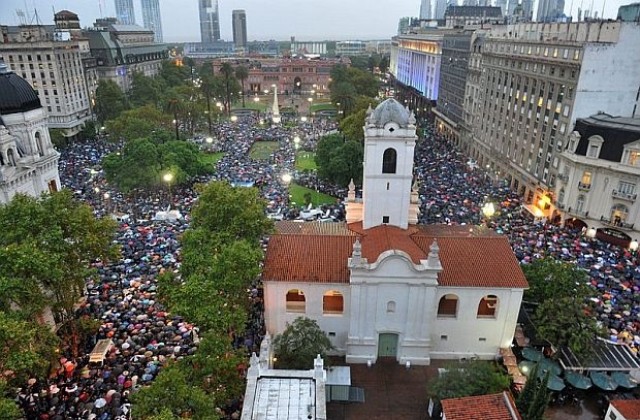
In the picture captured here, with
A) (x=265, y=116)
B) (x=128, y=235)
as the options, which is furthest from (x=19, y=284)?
(x=265, y=116)

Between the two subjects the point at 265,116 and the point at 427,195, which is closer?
the point at 427,195

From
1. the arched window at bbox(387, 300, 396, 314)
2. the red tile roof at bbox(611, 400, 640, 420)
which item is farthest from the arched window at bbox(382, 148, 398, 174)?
the red tile roof at bbox(611, 400, 640, 420)

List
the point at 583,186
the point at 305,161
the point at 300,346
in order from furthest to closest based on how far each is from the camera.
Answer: the point at 305,161 < the point at 583,186 < the point at 300,346

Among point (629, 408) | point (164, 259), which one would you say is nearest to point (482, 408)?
point (629, 408)

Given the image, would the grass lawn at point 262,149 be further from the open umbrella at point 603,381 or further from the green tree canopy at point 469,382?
the open umbrella at point 603,381

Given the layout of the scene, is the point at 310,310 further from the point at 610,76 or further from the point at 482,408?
the point at 610,76

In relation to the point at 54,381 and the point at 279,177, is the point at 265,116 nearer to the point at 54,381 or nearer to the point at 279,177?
the point at 279,177
